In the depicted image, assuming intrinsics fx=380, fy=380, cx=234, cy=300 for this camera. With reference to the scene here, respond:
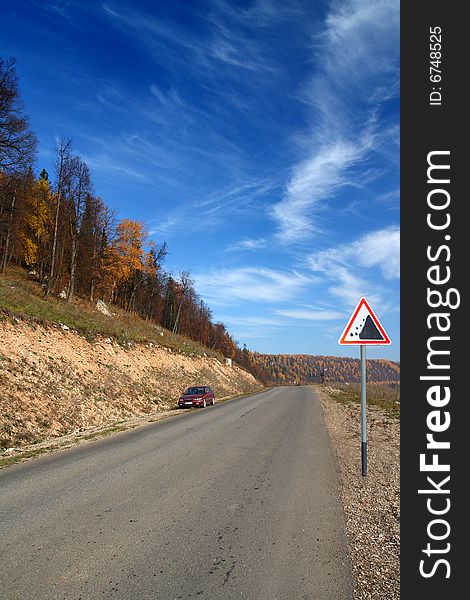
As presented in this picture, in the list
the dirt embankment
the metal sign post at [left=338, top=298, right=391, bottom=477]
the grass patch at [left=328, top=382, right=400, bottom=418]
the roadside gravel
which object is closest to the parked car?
the dirt embankment

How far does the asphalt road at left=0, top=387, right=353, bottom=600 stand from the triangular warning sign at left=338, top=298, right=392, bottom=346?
2.74 metres

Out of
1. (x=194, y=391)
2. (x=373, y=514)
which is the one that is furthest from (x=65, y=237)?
(x=373, y=514)

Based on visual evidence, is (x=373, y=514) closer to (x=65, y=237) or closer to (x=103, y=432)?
(x=103, y=432)

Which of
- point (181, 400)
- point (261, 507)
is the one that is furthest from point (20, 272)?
point (261, 507)

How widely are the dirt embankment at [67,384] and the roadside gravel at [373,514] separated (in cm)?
938

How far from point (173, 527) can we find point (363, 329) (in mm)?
4752

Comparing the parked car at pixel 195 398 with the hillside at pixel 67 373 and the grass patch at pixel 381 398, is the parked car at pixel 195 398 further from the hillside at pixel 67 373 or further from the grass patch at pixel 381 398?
the grass patch at pixel 381 398

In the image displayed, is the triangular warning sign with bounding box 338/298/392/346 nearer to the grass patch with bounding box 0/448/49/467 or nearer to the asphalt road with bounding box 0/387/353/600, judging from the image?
the asphalt road with bounding box 0/387/353/600

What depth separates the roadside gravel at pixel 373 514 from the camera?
12.7 ft

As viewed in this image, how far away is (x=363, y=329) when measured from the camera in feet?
24.3

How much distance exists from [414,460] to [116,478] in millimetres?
5331

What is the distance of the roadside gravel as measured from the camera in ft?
12.7

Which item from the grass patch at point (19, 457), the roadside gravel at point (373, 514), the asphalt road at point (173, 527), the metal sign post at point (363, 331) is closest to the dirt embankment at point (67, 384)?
the grass patch at point (19, 457)

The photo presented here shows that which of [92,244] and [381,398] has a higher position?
[92,244]
